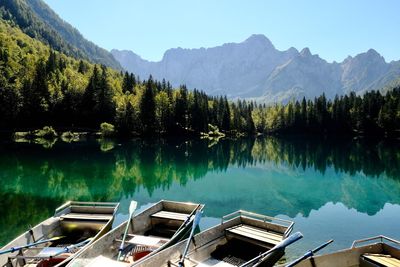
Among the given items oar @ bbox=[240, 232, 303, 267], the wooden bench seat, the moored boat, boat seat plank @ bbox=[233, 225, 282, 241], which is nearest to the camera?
the moored boat

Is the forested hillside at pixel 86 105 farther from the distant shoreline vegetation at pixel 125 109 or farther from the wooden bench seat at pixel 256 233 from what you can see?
the wooden bench seat at pixel 256 233

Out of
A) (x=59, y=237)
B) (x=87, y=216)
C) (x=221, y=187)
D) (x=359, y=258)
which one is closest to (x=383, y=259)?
(x=359, y=258)

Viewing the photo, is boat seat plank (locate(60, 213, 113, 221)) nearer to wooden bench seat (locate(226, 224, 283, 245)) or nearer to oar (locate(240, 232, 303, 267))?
wooden bench seat (locate(226, 224, 283, 245))

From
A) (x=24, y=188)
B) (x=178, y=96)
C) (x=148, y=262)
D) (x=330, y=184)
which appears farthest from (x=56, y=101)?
(x=148, y=262)

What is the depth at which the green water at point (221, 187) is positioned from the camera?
28359 mm

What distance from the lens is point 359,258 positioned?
14156 mm

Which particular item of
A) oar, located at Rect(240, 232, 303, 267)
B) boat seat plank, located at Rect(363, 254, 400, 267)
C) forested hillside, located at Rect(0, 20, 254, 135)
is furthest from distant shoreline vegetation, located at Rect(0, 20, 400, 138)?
boat seat plank, located at Rect(363, 254, 400, 267)

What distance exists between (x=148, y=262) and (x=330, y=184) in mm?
40213

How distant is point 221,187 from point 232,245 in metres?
26.6

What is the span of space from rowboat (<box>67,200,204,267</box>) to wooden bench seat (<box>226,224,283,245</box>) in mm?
3005

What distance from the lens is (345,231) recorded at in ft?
87.4

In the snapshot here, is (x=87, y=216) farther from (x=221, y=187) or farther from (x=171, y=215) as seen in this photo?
(x=221, y=187)

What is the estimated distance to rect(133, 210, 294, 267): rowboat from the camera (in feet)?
48.3

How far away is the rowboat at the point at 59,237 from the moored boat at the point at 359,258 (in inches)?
399
